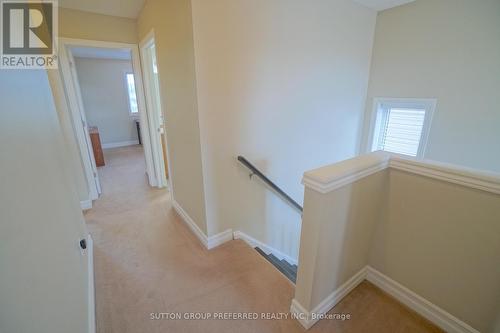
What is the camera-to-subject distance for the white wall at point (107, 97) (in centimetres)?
559

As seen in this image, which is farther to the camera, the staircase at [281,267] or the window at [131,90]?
the window at [131,90]

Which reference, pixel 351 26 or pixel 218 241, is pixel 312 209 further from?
pixel 351 26

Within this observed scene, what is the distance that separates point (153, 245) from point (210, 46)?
1.85 m

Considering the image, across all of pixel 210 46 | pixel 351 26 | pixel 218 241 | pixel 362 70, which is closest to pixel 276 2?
pixel 210 46

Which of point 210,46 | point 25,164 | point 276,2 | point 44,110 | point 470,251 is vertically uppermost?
point 276,2

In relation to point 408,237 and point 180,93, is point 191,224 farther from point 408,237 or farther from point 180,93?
point 408,237

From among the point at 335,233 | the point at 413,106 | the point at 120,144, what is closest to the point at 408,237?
the point at 335,233

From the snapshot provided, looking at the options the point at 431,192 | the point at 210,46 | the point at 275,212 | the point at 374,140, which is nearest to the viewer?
the point at 431,192

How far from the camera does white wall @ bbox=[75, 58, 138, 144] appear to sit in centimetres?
559

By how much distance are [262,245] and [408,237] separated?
1.42 metres

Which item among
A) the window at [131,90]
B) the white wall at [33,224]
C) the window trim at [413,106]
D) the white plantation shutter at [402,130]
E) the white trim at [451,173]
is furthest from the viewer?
the window at [131,90]

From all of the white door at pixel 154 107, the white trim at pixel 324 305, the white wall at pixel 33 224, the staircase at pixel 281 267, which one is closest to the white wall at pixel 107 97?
the white door at pixel 154 107

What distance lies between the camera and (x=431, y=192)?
1288mm

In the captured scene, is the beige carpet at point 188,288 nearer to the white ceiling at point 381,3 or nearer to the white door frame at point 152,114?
the white door frame at point 152,114
